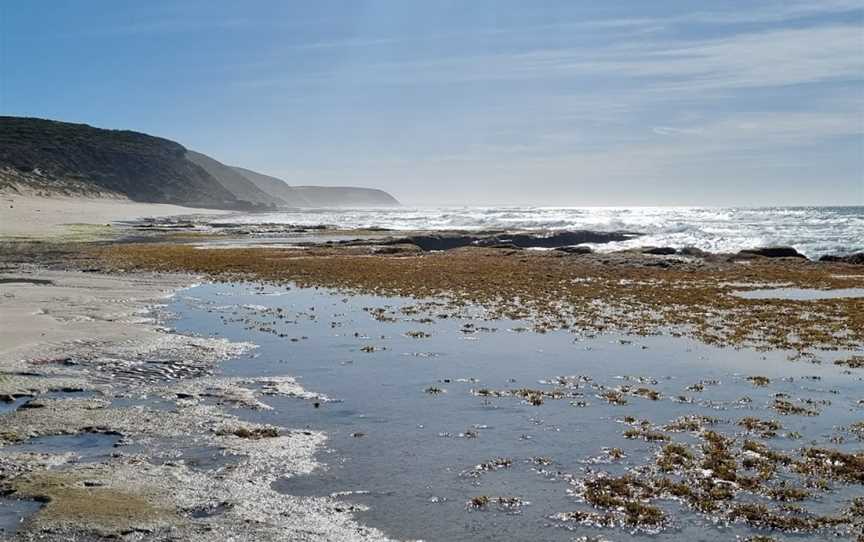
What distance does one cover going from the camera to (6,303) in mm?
24984

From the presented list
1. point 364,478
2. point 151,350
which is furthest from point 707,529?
point 151,350

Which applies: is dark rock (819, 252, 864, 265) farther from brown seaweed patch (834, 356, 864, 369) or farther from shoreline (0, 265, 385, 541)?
shoreline (0, 265, 385, 541)

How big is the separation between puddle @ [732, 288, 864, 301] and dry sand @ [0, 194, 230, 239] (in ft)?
193

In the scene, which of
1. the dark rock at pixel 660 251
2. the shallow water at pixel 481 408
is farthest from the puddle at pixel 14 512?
the dark rock at pixel 660 251

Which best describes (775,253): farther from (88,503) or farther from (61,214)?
(61,214)

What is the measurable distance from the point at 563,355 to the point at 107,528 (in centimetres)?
1375

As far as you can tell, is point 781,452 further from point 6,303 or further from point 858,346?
point 6,303

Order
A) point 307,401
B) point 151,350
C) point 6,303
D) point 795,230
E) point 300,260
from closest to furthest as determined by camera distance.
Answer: point 307,401
point 151,350
point 6,303
point 300,260
point 795,230

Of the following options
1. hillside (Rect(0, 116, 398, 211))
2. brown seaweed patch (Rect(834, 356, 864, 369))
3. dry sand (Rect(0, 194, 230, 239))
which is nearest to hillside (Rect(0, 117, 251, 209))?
hillside (Rect(0, 116, 398, 211))

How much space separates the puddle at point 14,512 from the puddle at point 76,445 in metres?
1.64

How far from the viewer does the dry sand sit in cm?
6978

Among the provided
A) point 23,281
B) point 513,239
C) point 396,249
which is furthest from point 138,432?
point 513,239

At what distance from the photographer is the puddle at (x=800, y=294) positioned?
32719mm

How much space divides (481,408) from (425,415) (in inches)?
50.5
